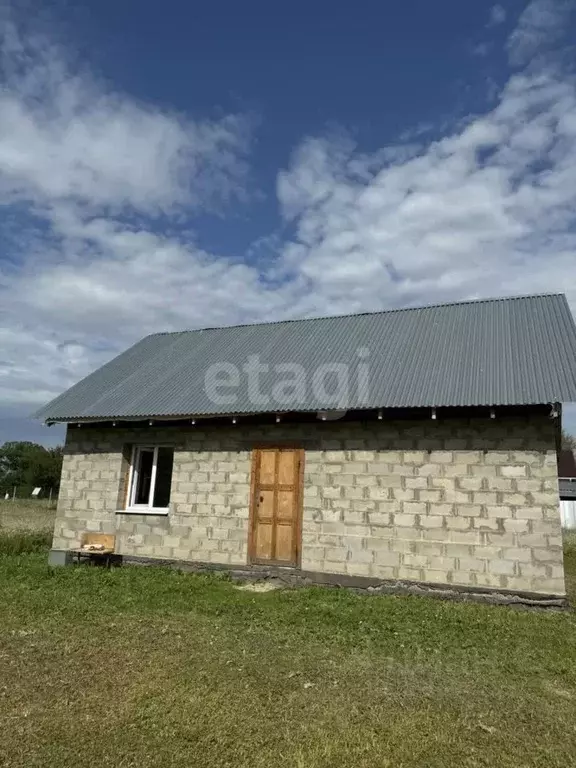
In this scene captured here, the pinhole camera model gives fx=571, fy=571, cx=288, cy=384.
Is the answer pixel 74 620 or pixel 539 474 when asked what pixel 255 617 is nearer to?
pixel 74 620

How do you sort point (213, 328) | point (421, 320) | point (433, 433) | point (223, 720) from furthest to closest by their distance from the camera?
point (213, 328) < point (421, 320) < point (433, 433) < point (223, 720)

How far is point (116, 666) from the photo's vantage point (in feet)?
18.7

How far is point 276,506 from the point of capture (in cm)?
1038

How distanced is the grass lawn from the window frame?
2614 millimetres

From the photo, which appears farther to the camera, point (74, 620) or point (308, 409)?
point (308, 409)

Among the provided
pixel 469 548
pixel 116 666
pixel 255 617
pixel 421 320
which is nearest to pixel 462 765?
pixel 116 666

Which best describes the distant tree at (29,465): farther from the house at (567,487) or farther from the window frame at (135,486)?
the house at (567,487)

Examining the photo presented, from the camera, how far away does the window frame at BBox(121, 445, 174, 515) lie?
453 inches

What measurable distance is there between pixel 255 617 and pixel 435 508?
3374 mm

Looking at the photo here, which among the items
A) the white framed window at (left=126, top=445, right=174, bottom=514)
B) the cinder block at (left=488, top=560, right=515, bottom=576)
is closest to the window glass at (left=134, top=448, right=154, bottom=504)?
the white framed window at (left=126, top=445, right=174, bottom=514)

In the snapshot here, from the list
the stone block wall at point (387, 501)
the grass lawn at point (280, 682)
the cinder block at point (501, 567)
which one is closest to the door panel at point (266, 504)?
the stone block wall at point (387, 501)

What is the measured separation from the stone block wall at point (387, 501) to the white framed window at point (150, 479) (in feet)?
0.85

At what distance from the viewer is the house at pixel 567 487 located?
2944cm

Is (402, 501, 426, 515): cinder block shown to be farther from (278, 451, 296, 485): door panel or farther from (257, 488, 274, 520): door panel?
(257, 488, 274, 520): door panel
